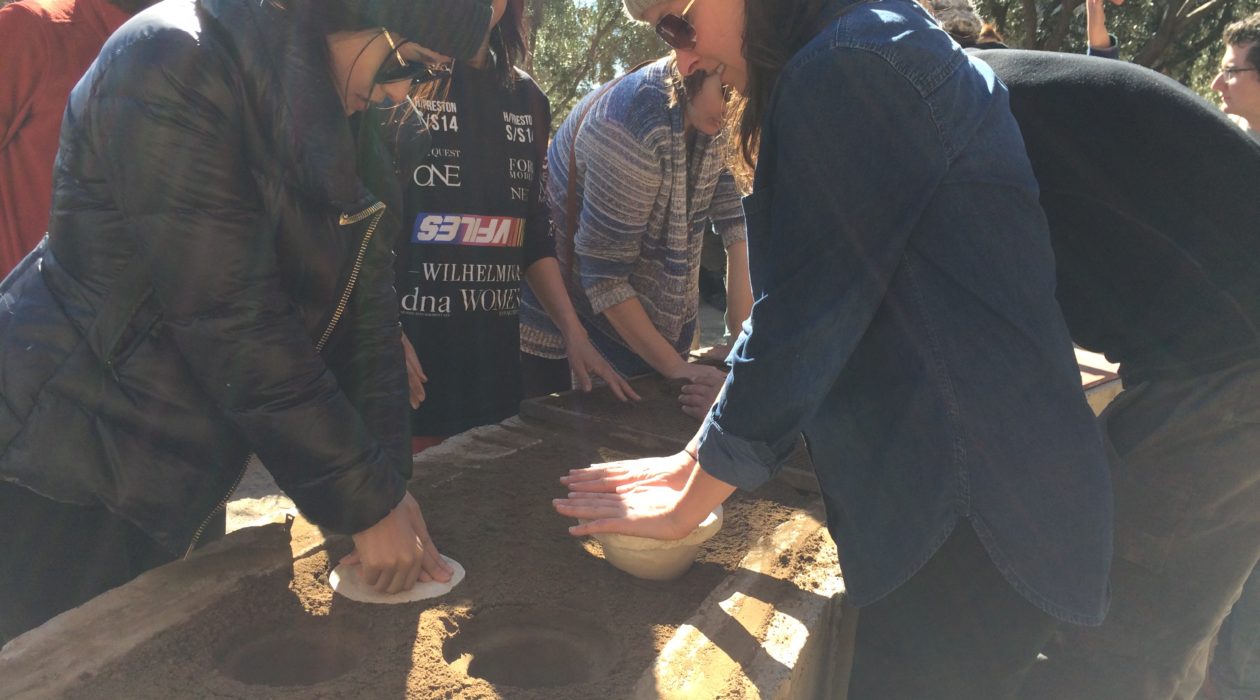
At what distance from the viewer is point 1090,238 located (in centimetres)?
160

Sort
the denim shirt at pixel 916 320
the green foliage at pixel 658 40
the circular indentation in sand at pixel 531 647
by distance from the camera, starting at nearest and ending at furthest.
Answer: the denim shirt at pixel 916 320
the circular indentation in sand at pixel 531 647
the green foliage at pixel 658 40

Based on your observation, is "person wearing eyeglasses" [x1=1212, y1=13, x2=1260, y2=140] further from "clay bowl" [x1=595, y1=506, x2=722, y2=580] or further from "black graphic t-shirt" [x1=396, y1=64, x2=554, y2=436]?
"clay bowl" [x1=595, y1=506, x2=722, y2=580]

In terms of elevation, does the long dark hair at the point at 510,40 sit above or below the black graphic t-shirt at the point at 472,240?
above

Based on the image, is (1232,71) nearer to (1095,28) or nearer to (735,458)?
(1095,28)

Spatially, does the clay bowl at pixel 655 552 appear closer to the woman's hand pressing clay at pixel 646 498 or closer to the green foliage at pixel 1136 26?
the woman's hand pressing clay at pixel 646 498

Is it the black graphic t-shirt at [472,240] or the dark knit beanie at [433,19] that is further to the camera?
the black graphic t-shirt at [472,240]

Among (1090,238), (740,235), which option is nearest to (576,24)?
(740,235)

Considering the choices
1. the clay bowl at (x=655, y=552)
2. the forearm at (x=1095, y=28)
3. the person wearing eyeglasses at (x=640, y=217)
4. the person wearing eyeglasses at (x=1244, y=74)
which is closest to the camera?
the clay bowl at (x=655, y=552)

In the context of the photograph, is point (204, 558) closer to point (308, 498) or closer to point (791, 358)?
point (308, 498)

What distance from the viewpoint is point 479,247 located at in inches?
96.7

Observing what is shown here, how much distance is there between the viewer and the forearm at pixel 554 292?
265 cm

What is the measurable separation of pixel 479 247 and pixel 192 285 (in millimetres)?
1234

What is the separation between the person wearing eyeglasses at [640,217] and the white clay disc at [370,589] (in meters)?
1.11

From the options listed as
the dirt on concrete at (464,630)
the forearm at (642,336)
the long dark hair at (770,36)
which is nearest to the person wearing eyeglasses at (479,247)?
the forearm at (642,336)
